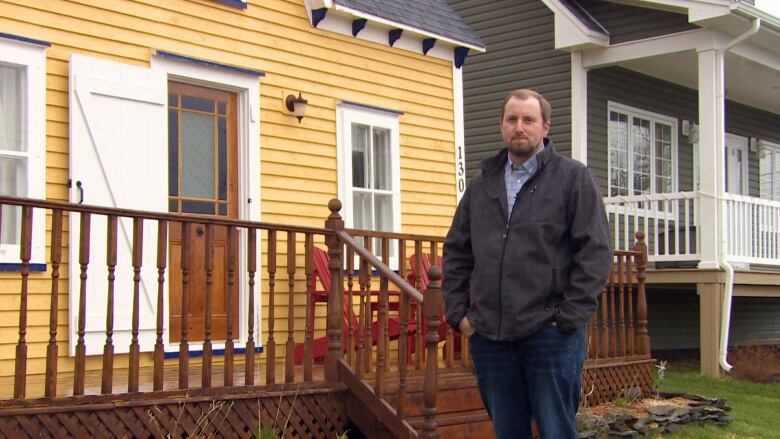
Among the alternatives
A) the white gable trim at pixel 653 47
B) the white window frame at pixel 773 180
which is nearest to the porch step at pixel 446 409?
the white gable trim at pixel 653 47

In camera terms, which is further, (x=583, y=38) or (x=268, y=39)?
(x=583, y=38)

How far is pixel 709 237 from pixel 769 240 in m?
1.51

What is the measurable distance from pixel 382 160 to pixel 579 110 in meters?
4.70

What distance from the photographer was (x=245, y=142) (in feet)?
26.7

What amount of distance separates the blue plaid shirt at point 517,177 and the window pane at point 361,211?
207 inches

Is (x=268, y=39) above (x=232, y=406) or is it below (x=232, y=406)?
above

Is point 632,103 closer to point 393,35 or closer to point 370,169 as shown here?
point 393,35

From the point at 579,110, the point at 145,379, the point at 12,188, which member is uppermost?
the point at 579,110

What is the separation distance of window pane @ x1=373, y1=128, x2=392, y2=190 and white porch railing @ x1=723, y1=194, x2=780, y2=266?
4600 millimetres

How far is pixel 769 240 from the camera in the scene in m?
12.8

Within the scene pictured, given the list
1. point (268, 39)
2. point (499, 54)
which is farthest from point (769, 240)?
point (268, 39)

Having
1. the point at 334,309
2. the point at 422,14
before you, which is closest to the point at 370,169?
the point at 422,14

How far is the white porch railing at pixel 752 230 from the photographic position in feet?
39.1

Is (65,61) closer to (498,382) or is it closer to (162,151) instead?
(162,151)
